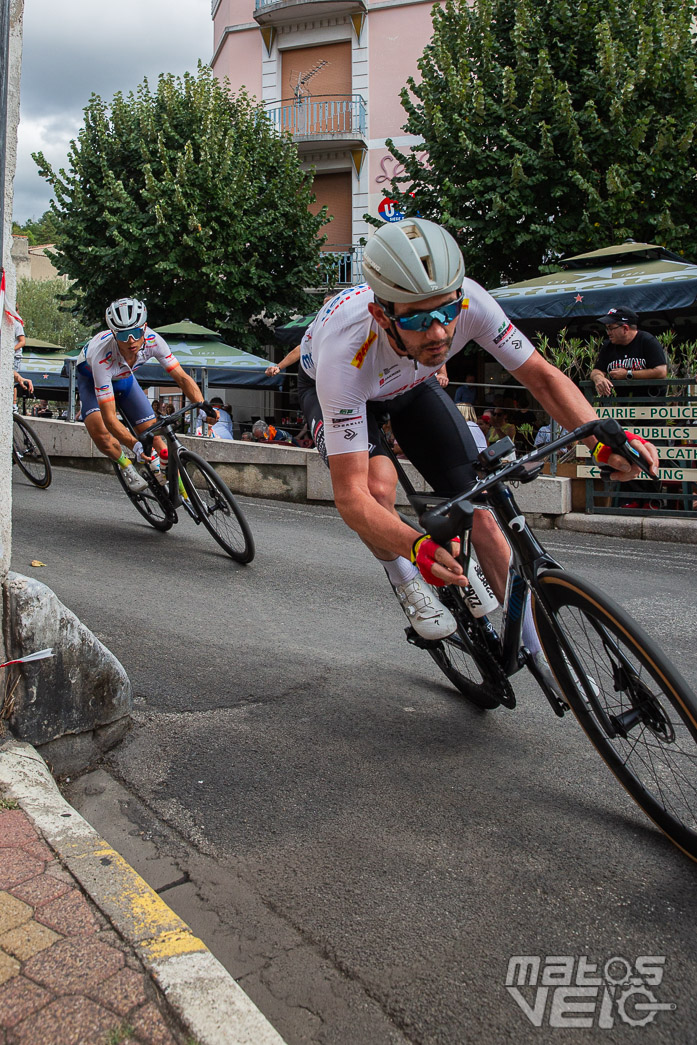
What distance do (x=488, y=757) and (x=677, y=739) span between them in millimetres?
1012

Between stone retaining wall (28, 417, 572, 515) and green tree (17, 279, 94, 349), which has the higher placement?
green tree (17, 279, 94, 349)

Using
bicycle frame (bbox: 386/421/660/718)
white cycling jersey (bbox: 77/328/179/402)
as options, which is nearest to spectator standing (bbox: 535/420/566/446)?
white cycling jersey (bbox: 77/328/179/402)

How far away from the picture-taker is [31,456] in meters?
11.0

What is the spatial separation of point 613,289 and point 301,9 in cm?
2332

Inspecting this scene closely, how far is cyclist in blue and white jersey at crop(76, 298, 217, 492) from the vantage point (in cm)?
723

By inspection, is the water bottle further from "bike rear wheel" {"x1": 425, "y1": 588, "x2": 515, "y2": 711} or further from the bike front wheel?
the bike front wheel

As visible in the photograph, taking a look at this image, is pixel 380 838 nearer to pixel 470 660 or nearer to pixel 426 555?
pixel 426 555

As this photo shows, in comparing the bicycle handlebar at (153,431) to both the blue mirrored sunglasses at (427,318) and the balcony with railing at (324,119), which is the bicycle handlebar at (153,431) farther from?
the balcony with railing at (324,119)

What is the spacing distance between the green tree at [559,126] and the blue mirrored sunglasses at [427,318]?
16.6 meters

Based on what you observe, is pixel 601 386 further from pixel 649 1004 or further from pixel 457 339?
pixel 649 1004

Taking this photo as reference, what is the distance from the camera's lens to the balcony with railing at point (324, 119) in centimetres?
2853
